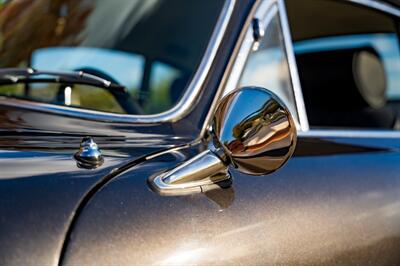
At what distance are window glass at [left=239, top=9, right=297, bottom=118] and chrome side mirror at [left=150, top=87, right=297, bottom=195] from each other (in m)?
0.59

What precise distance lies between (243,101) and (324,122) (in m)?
2.17

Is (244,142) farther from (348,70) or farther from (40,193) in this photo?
(348,70)

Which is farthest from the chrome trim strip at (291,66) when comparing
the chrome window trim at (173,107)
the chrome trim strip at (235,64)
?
the chrome window trim at (173,107)

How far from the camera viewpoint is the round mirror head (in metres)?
1.45

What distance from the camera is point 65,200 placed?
1338mm

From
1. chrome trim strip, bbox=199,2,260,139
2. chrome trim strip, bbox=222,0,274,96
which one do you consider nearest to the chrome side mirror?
chrome trim strip, bbox=199,2,260,139

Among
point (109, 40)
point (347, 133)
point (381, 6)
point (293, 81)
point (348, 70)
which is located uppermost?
point (109, 40)

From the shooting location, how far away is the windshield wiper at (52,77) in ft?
6.68

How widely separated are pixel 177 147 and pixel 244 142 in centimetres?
31

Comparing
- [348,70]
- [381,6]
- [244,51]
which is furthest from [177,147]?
[348,70]

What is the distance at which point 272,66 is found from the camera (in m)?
2.20

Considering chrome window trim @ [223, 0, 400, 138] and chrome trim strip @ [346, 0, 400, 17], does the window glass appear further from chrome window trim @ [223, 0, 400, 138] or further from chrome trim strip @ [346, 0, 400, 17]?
chrome trim strip @ [346, 0, 400, 17]

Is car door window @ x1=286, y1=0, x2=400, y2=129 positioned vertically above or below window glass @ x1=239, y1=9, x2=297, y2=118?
below

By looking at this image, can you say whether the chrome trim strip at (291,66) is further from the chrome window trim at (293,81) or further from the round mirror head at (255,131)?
the round mirror head at (255,131)
